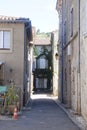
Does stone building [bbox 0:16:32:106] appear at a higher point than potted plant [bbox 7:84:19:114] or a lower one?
higher

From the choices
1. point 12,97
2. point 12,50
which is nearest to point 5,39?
point 12,50

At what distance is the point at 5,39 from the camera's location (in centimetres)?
2706

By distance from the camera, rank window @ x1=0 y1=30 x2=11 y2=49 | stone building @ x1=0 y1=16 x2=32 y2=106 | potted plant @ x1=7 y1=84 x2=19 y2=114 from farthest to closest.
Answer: window @ x1=0 y1=30 x2=11 y2=49, stone building @ x1=0 y1=16 x2=32 y2=106, potted plant @ x1=7 y1=84 x2=19 y2=114

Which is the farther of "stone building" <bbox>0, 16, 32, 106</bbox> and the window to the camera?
the window

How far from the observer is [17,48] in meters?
27.0

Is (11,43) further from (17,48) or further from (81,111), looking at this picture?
(81,111)

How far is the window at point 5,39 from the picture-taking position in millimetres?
27047

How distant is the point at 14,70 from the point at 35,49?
38966mm

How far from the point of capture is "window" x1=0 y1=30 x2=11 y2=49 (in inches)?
1065

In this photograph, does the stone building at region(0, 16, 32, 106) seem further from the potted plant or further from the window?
the potted plant

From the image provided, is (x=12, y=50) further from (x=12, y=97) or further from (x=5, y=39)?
(x=12, y=97)

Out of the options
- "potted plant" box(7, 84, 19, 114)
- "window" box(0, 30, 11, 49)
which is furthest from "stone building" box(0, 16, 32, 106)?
"potted plant" box(7, 84, 19, 114)

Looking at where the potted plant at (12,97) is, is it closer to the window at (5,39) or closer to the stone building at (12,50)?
the stone building at (12,50)

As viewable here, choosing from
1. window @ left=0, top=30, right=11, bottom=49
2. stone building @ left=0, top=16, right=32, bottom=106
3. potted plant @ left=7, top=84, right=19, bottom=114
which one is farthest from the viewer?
window @ left=0, top=30, right=11, bottom=49
